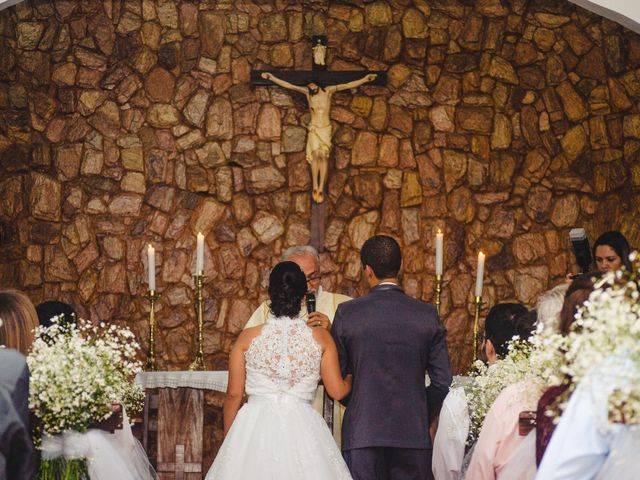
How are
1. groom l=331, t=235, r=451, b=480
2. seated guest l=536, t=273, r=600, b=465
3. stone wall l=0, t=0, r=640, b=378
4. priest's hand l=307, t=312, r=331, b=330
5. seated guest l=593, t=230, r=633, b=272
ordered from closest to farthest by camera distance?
seated guest l=536, t=273, r=600, b=465 → groom l=331, t=235, r=451, b=480 → priest's hand l=307, t=312, r=331, b=330 → seated guest l=593, t=230, r=633, b=272 → stone wall l=0, t=0, r=640, b=378

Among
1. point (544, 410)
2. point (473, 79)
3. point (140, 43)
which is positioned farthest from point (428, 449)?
point (140, 43)

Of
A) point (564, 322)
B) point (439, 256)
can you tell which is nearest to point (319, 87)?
point (439, 256)

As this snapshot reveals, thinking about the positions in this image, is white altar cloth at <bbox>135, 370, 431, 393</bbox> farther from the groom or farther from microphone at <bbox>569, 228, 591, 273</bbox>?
microphone at <bbox>569, 228, 591, 273</bbox>

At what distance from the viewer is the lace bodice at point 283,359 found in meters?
4.62

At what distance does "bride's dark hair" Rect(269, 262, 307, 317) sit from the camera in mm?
4617

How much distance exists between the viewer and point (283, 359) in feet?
15.2

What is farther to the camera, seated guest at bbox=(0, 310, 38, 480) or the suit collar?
the suit collar

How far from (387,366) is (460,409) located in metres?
0.44

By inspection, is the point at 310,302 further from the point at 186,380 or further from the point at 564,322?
the point at 564,322

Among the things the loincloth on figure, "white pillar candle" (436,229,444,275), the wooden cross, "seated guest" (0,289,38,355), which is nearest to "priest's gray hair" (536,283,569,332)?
"white pillar candle" (436,229,444,275)

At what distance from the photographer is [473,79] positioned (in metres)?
8.41

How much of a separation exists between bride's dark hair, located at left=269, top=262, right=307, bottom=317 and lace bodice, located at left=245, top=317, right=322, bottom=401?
5 cm

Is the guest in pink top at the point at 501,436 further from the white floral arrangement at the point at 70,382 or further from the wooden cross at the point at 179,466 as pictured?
the wooden cross at the point at 179,466

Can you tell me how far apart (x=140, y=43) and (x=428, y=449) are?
4838 mm
